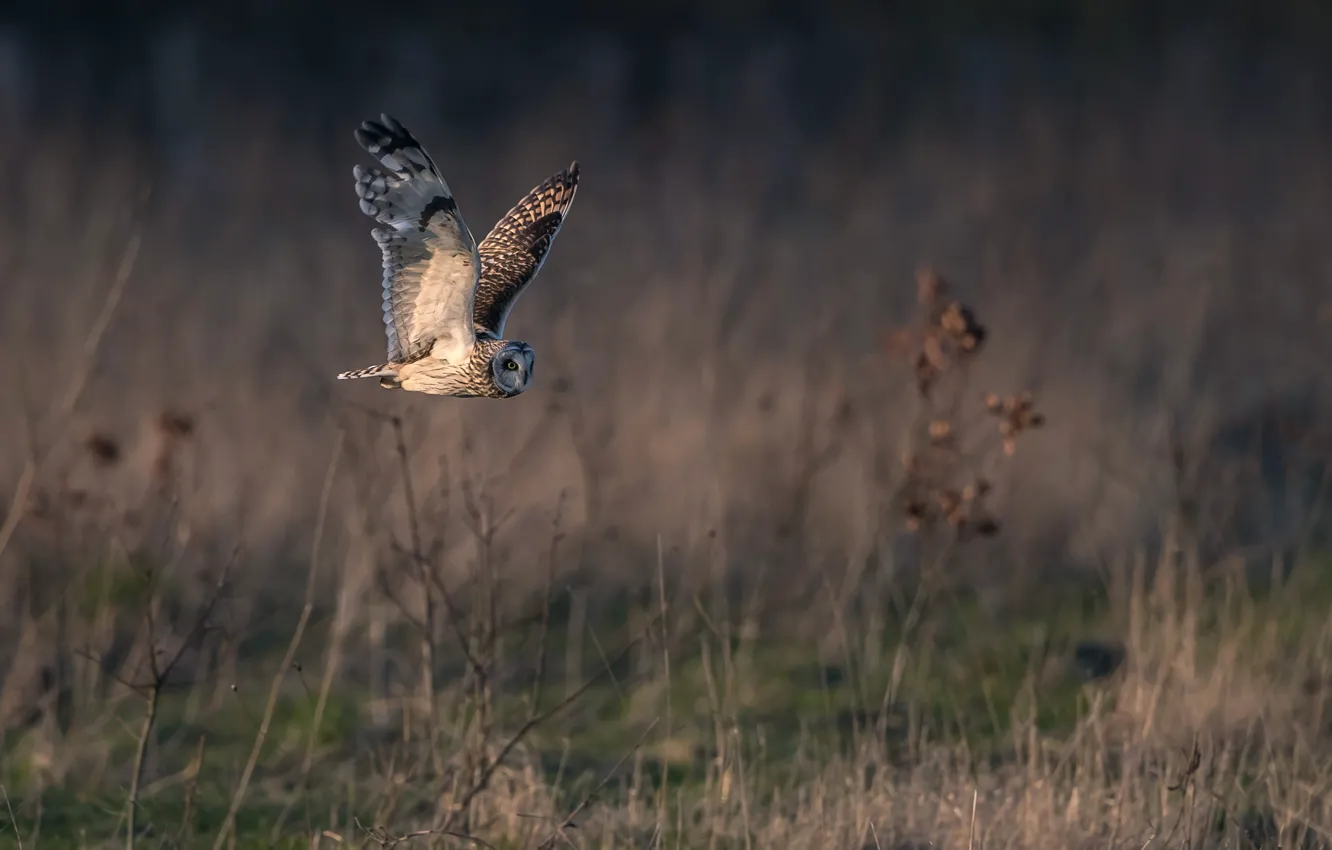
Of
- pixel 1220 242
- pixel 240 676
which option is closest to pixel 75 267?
pixel 240 676

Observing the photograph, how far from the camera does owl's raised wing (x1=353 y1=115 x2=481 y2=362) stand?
3445 mm

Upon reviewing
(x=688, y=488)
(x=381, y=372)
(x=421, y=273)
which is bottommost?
(x=688, y=488)

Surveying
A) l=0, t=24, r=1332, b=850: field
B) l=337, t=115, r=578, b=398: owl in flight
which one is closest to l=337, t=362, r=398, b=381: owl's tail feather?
l=337, t=115, r=578, b=398: owl in flight

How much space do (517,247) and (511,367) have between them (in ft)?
3.61

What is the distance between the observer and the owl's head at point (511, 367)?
318 cm

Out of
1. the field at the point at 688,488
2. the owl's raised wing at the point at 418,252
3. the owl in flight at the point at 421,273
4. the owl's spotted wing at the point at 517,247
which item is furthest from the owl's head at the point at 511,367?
the field at the point at 688,488

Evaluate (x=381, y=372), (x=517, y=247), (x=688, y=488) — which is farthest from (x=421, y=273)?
(x=688, y=488)

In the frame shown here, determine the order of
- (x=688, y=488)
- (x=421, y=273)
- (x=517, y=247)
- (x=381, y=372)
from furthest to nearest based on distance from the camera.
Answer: (x=688, y=488) < (x=517, y=247) < (x=421, y=273) < (x=381, y=372)

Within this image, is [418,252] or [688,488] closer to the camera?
[418,252]

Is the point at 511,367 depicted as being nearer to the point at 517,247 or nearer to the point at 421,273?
the point at 421,273

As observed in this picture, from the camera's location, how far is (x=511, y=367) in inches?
128

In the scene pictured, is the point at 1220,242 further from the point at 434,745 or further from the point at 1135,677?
the point at 434,745

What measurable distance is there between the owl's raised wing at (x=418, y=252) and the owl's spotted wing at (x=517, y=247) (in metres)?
0.23

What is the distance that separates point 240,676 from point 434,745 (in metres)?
2.29
